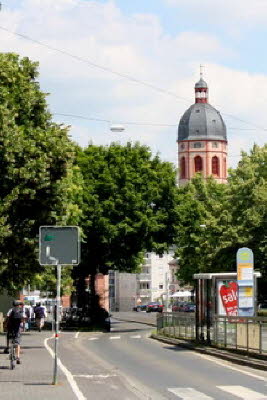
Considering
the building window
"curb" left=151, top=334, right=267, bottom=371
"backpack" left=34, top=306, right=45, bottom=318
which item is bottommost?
"curb" left=151, top=334, right=267, bottom=371

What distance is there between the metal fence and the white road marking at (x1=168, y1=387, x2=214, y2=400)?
6.50 meters

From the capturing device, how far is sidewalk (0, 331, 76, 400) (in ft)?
53.7

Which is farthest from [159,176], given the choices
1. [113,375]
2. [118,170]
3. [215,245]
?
[113,375]

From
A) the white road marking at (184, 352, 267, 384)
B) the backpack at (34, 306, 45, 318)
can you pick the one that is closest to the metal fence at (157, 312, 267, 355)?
the white road marking at (184, 352, 267, 384)

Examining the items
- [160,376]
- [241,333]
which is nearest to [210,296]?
[241,333]

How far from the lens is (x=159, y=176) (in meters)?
59.4

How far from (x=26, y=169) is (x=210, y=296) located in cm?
713

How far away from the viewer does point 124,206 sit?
57375 millimetres

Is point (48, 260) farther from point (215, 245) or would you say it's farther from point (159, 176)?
point (215, 245)

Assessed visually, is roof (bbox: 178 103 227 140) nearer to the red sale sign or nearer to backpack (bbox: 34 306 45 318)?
backpack (bbox: 34 306 45 318)

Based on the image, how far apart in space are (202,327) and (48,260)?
14358 millimetres

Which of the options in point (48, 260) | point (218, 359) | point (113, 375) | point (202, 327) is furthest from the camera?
point (202, 327)

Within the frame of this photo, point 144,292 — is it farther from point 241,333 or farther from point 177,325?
point 241,333

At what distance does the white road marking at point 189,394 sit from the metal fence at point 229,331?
21.3 feet
